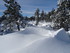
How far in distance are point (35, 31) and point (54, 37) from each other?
1951mm

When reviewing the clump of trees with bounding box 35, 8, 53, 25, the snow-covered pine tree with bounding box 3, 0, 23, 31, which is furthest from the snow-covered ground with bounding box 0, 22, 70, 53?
the clump of trees with bounding box 35, 8, 53, 25

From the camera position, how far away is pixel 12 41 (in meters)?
6.37

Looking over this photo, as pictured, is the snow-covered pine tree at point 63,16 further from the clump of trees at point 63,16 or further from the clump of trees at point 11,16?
the clump of trees at point 11,16

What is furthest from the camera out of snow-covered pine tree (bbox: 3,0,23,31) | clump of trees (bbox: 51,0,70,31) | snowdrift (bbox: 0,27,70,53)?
snow-covered pine tree (bbox: 3,0,23,31)

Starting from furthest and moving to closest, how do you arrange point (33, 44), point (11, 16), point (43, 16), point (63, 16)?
point (43, 16) → point (11, 16) → point (63, 16) → point (33, 44)

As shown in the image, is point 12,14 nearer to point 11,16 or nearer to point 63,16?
point 11,16

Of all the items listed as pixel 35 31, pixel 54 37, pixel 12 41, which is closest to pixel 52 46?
pixel 54 37

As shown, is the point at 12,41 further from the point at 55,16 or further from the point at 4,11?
the point at 4,11

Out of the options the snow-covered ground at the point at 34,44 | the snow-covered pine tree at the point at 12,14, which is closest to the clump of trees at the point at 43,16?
the snow-covered pine tree at the point at 12,14

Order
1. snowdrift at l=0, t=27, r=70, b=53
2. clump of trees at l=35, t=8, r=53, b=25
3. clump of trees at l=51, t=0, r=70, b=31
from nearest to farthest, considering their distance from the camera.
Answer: snowdrift at l=0, t=27, r=70, b=53, clump of trees at l=51, t=0, r=70, b=31, clump of trees at l=35, t=8, r=53, b=25

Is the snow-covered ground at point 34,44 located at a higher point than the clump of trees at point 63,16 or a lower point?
lower

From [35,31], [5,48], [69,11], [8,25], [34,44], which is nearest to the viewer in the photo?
[34,44]

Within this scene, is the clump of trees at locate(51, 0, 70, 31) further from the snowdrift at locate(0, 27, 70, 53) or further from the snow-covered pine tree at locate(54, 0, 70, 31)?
the snowdrift at locate(0, 27, 70, 53)

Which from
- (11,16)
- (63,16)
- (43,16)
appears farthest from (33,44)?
(43,16)
